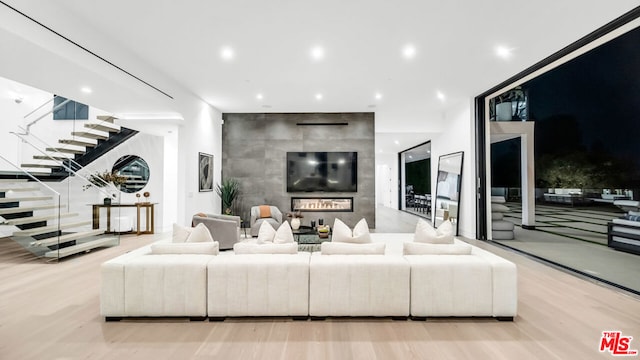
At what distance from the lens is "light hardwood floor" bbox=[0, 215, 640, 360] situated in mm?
2098

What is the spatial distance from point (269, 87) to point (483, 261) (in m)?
4.59

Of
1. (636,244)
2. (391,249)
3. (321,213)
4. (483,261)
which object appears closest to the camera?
(483,261)

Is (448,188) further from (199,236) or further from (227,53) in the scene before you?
(199,236)

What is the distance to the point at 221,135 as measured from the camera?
7.50m

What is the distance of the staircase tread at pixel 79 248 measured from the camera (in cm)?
454

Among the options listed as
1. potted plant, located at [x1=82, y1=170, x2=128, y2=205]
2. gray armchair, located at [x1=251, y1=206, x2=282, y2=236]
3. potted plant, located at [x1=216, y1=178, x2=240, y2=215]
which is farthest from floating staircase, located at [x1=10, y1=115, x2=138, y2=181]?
gray armchair, located at [x1=251, y1=206, x2=282, y2=236]

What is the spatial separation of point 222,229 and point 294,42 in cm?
330

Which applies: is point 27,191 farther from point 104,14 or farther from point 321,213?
point 321,213

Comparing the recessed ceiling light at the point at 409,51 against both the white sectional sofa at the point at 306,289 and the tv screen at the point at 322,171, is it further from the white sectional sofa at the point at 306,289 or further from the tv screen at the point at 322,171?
the tv screen at the point at 322,171

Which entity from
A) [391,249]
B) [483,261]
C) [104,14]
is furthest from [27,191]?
[483,261]

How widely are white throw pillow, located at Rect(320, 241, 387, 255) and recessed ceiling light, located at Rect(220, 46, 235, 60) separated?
3008mm

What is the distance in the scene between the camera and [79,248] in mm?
4898

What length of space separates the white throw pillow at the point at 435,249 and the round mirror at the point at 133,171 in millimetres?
7112

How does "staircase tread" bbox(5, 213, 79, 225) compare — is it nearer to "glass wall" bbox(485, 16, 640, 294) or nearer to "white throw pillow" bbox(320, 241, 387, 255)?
"white throw pillow" bbox(320, 241, 387, 255)
